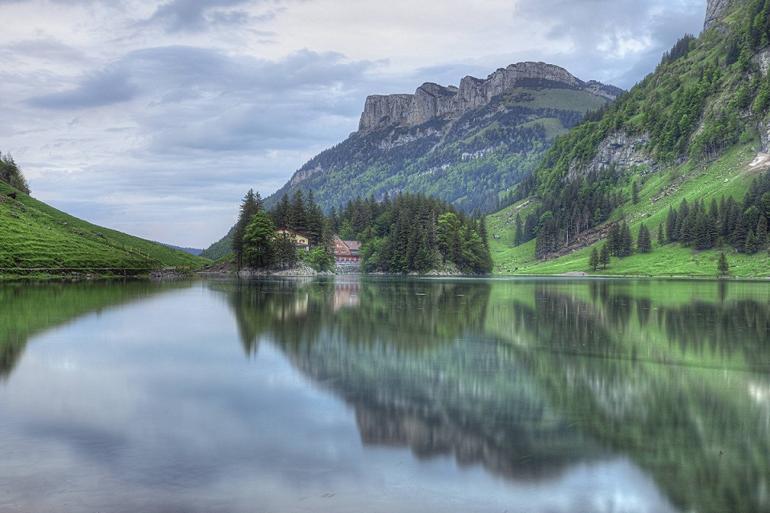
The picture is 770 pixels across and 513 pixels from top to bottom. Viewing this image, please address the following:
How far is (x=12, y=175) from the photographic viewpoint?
7215 inches

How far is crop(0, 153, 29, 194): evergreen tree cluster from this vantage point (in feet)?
593

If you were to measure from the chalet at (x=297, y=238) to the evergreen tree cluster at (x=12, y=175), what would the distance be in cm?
7741

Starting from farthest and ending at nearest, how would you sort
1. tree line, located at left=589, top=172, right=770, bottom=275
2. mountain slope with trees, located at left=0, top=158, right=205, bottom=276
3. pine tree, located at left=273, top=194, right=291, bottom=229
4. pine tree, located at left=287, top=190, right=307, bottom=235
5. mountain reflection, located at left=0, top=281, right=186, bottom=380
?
pine tree, located at left=287, top=190, right=307, bottom=235 → pine tree, located at left=273, top=194, right=291, bottom=229 → tree line, located at left=589, top=172, right=770, bottom=275 → mountain slope with trees, located at left=0, top=158, right=205, bottom=276 → mountain reflection, located at left=0, top=281, right=186, bottom=380

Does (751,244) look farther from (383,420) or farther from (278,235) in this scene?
(383,420)

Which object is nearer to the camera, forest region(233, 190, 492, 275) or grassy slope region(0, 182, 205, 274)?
grassy slope region(0, 182, 205, 274)

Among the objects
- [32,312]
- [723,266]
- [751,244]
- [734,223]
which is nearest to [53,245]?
[32,312]

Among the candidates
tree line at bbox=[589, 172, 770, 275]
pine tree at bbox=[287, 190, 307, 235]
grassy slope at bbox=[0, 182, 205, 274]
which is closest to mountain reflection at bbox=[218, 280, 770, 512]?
grassy slope at bbox=[0, 182, 205, 274]

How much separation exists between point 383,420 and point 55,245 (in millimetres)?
124265

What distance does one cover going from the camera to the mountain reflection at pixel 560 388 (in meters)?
16.1

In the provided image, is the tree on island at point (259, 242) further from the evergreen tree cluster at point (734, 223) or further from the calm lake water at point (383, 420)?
the evergreen tree cluster at point (734, 223)

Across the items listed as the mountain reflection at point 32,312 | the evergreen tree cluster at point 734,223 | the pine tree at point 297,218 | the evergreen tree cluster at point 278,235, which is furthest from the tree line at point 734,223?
the mountain reflection at point 32,312

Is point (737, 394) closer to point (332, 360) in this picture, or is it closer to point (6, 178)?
point (332, 360)

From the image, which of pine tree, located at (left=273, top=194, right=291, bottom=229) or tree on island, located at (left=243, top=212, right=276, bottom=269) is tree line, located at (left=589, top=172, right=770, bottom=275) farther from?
pine tree, located at (left=273, top=194, right=291, bottom=229)

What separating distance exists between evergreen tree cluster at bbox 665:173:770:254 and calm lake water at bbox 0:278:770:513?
150 m
